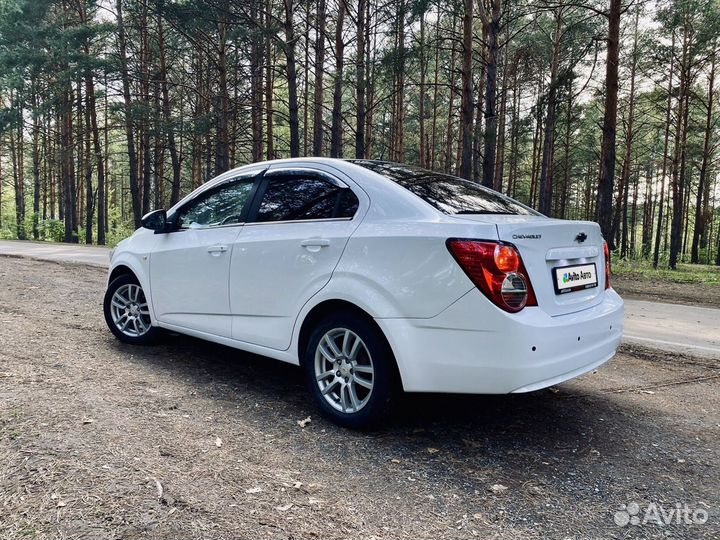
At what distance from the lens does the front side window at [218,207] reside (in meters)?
4.09

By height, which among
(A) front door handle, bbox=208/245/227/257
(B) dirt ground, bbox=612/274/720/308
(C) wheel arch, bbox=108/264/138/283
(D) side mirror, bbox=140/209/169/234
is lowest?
(B) dirt ground, bbox=612/274/720/308

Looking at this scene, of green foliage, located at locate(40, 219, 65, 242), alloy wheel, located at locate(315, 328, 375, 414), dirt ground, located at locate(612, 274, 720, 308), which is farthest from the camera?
green foliage, located at locate(40, 219, 65, 242)

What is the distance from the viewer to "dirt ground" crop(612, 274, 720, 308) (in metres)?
8.88

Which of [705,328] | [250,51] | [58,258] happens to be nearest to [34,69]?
[250,51]

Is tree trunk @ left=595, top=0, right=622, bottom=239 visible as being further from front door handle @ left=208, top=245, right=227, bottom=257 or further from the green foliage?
the green foliage

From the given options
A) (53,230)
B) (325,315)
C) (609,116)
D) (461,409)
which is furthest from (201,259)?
(53,230)

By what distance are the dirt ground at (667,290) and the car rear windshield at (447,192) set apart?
660 centimetres

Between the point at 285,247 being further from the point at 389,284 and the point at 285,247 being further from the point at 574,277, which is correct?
the point at 574,277

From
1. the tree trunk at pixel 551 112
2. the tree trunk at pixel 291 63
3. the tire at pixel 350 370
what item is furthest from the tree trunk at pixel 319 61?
the tire at pixel 350 370

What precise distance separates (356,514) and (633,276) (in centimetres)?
1224

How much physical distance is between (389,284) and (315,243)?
680mm

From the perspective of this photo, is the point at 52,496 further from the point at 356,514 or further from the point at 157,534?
the point at 356,514

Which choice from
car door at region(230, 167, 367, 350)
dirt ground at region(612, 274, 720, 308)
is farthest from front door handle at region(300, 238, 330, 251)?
dirt ground at region(612, 274, 720, 308)

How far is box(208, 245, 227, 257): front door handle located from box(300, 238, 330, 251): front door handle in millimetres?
875
